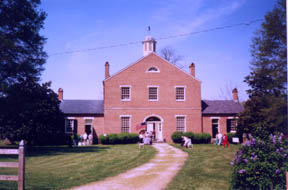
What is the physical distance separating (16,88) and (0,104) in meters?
1.91

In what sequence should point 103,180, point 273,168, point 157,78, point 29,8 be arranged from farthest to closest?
point 157,78 < point 29,8 < point 103,180 < point 273,168

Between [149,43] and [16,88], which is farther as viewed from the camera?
[149,43]

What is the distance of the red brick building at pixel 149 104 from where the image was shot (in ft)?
101

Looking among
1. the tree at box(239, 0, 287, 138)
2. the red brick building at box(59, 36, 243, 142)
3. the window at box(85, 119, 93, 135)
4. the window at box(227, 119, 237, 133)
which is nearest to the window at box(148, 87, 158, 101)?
the red brick building at box(59, 36, 243, 142)

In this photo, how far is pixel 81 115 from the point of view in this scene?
106 feet

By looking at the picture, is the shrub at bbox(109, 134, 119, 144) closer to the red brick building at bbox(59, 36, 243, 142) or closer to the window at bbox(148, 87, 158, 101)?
the red brick building at bbox(59, 36, 243, 142)

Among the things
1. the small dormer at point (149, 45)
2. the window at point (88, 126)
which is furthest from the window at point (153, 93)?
the window at point (88, 126)

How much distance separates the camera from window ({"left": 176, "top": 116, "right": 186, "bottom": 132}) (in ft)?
103

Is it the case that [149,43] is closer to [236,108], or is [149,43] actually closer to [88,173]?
[236,108]

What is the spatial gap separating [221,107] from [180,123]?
244 inches

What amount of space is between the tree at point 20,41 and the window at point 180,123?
16465 millimetres

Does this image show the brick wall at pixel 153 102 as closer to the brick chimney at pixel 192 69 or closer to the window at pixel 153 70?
the window at pixel 153 70

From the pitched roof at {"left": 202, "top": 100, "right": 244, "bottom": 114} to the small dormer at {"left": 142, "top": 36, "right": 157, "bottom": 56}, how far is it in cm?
954

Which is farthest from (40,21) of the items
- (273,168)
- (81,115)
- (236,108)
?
(236,108)
